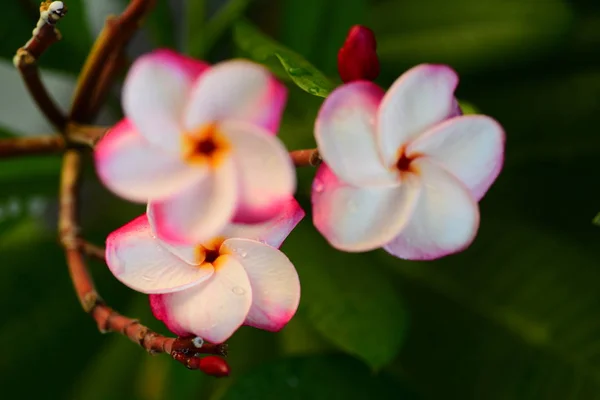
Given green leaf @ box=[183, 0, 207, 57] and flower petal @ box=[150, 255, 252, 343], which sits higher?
flower petal @ box=[150, 255, 252, 343]

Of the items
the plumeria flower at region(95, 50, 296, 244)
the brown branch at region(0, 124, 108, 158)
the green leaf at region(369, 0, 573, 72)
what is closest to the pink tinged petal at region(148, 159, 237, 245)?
the plumeria flower at region(95, 50, 296, 244)

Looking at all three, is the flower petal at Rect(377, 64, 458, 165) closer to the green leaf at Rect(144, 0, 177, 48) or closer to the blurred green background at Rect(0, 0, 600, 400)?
the blurred green background at Rect(0, 0, 600, 400)

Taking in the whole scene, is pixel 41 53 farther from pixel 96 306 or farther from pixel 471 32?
pixel 471 32

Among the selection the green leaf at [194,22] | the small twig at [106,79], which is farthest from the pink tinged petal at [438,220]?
the green leaf at [194,22]

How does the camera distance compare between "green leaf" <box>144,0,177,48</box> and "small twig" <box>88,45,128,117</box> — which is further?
"green leaf" <box>144,0,177,48</box>

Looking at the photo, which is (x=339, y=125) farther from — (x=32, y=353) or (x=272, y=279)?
(x=32, y=353)

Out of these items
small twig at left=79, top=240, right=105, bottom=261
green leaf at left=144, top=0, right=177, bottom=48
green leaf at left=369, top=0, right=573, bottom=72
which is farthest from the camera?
green leaf at left=144, top=0, right=177, bottom=48

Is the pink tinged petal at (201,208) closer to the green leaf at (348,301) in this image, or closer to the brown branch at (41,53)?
the brown branch at (41,53)

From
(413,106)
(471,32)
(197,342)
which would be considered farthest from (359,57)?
(471,32)
